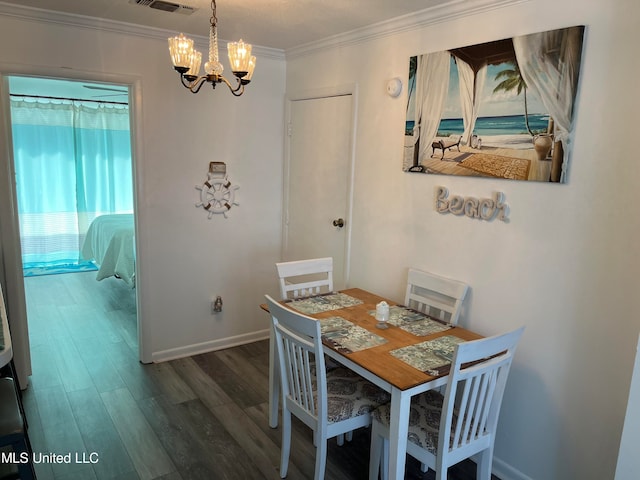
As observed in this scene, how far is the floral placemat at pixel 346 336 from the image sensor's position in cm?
211

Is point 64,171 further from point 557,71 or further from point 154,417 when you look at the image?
point 557,71

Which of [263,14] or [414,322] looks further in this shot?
[263,14]

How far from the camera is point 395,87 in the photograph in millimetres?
2799

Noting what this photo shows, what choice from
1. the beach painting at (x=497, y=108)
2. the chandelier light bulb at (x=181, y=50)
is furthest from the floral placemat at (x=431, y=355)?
the chandelier light bulb at (x=181, y=50)

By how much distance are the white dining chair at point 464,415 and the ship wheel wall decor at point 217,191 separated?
2.11 m

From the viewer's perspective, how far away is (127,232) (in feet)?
17.4

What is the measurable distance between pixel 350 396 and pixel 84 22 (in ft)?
9.04

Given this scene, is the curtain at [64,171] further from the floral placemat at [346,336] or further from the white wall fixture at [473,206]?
the white wall fixture at [473,206]

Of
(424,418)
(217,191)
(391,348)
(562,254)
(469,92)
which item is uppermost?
(469,92)

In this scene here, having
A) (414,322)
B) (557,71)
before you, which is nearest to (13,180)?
(414,322)

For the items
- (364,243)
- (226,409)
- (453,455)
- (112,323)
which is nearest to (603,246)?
(453,455)

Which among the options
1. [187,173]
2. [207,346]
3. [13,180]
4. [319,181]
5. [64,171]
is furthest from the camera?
[64,171]

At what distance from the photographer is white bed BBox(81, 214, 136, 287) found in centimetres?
511

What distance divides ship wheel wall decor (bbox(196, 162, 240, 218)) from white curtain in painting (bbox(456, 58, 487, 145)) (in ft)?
6.26
